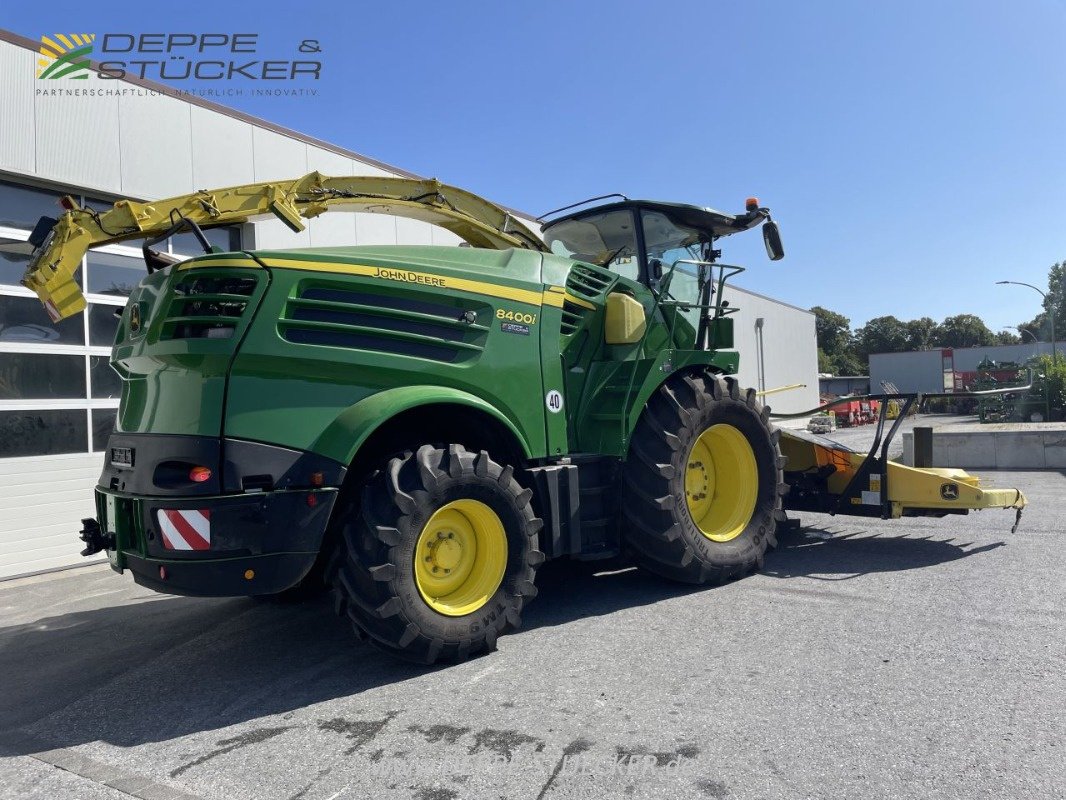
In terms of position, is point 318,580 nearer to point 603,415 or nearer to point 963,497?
point 603,415

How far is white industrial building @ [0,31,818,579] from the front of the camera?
7.28m

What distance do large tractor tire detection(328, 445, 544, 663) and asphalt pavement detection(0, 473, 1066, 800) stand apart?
0.24m

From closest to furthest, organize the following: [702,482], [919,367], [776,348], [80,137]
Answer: [702,482] < [80,137] < [776,348] < [919,367]

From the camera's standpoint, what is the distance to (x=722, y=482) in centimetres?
616

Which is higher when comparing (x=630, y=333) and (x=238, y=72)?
(x=238, y=72)

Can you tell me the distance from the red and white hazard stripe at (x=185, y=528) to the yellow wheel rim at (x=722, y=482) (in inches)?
140

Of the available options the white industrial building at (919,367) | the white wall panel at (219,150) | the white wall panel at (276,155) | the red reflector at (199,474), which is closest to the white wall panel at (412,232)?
the white wall panel at (276,155)

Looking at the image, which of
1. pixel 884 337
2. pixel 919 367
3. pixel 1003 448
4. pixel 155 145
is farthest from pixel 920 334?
pixel 155 145

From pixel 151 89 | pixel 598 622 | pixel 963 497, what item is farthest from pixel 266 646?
pixel 151 89

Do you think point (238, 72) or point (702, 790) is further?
point (238, 72)

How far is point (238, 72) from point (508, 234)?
540 cm

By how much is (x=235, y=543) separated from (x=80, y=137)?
6115 millimetres

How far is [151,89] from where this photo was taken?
8352 mm

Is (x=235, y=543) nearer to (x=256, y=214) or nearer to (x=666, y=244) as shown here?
(x=256, y=214)
